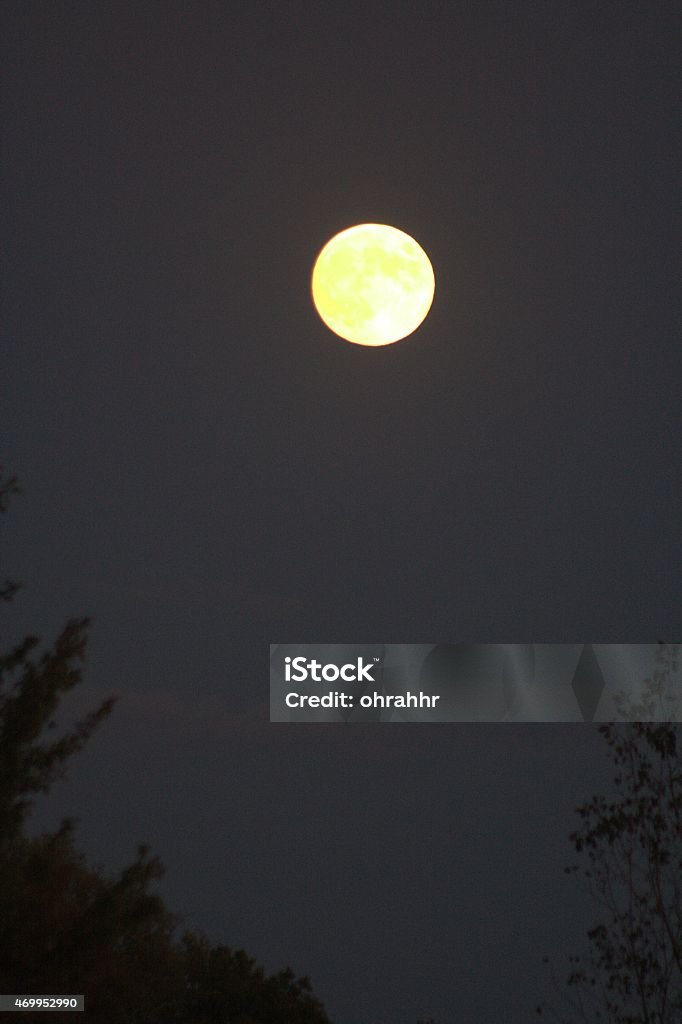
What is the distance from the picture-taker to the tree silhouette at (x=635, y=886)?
1037 centimetres

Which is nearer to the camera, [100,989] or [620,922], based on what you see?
[620,922]

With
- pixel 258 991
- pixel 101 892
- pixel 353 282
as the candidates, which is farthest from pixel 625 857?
pixel 258 991

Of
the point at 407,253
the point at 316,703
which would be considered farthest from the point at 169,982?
the point at 407,253

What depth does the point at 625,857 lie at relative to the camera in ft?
36.3

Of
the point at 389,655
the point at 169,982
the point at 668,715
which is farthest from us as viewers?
the point at 169,982

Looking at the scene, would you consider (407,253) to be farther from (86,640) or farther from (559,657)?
(86,640)

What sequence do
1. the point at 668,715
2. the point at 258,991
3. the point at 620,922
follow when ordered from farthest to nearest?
1. the point at 258,991
2. the point at 668,715
3. the point at 620,922

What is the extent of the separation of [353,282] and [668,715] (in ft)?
36.7

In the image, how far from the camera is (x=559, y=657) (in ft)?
62.0

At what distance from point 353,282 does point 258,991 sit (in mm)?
15641

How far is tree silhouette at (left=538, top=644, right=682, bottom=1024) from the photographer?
10.4 m

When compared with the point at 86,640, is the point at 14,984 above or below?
below

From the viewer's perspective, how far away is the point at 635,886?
10703 mm

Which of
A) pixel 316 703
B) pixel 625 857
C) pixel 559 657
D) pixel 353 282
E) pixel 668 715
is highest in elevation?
pixel 353 282
